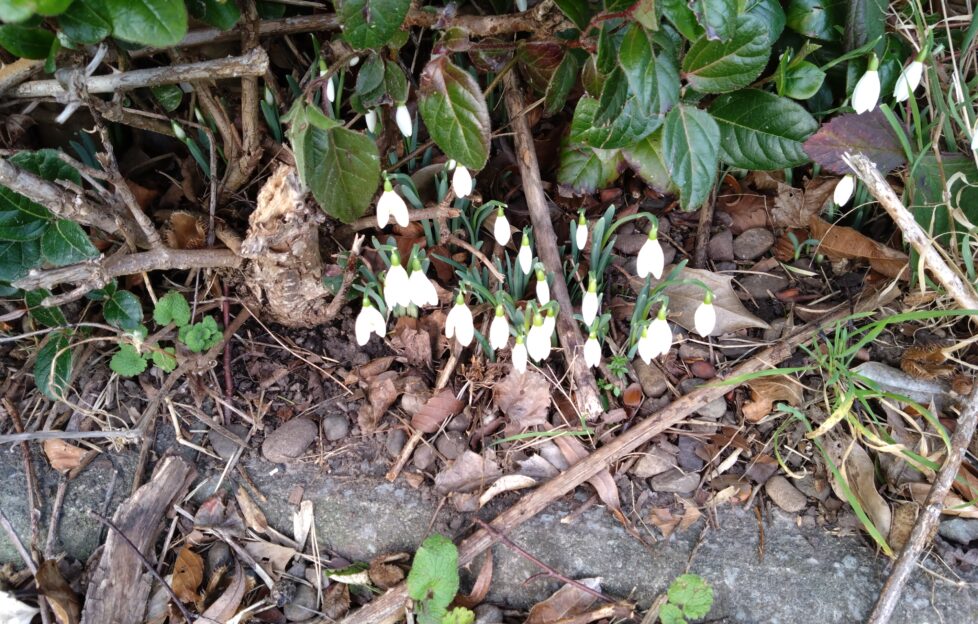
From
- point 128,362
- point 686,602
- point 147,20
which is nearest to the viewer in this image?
point 147,20

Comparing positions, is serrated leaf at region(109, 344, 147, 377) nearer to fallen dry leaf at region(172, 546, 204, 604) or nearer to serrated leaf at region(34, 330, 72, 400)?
serrated leaf at region(34, 330, 72, 400)

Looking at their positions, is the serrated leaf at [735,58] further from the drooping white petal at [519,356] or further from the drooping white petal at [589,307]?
the drooping white petal at [519,356]

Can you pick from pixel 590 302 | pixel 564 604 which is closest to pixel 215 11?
pixel 590 302

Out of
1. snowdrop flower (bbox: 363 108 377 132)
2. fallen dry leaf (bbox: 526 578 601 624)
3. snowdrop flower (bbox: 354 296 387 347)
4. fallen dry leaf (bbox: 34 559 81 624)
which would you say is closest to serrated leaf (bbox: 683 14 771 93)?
snowdrop flower (bbox: 363 108 377 132)

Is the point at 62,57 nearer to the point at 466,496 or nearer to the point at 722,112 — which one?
the point at 466,496

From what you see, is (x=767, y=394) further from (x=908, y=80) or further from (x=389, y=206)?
(x=389, y=206)

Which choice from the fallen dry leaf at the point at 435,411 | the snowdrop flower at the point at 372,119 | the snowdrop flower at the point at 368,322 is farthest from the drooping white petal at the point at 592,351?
the snowdrop flower at the point at 372,119

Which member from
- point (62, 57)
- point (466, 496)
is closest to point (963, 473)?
point (466, 496)
